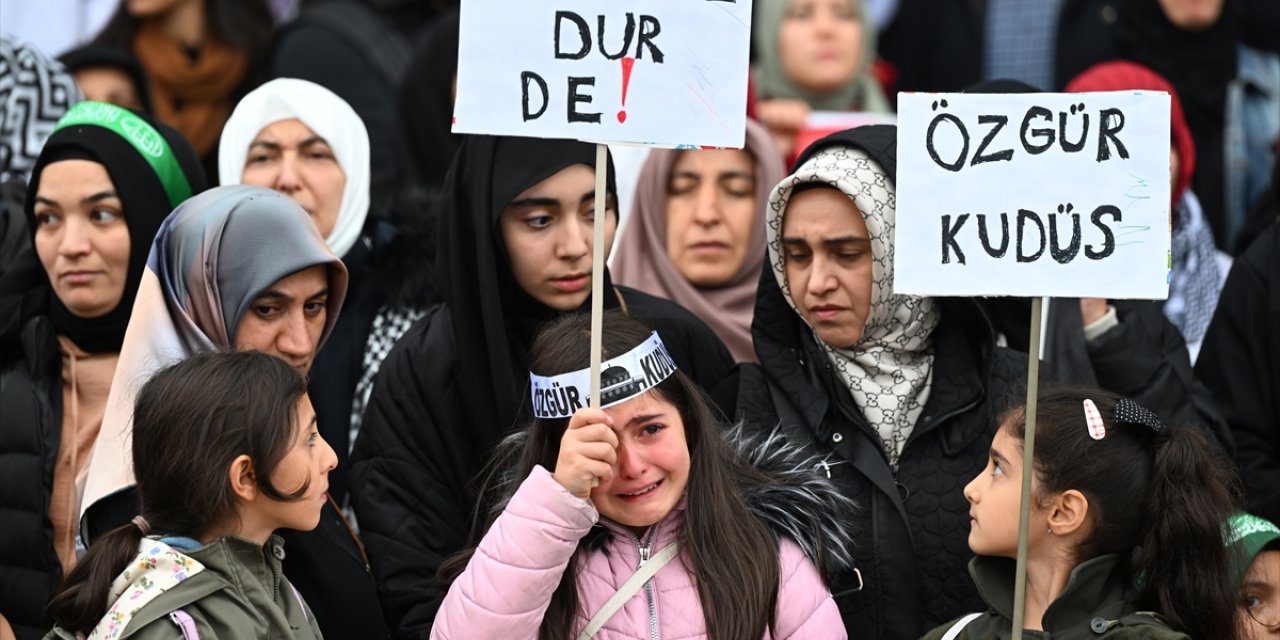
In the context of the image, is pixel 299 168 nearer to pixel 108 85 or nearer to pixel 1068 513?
pixel 108 85

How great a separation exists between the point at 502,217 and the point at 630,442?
3.38ft

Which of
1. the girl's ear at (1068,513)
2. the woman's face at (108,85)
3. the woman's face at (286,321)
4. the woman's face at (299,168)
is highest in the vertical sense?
the woman's face at (108,85)

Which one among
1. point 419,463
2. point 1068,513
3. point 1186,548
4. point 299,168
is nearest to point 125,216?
point 299,168

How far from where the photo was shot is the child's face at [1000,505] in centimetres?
398

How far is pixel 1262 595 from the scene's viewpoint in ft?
14.2

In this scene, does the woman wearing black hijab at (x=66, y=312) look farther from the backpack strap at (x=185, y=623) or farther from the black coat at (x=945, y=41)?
the black coat at (x=945, y=41)

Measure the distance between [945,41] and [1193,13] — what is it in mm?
1444

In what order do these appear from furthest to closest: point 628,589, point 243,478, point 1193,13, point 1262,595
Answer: point 1193,13 → point 1262,595 → point 628,589 → point 243,478

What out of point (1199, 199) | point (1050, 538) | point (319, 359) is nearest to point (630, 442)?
point (1050, 538)

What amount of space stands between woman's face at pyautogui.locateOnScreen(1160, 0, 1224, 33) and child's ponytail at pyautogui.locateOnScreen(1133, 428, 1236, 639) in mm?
3749

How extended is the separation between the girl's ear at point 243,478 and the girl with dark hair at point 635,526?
0.49 m

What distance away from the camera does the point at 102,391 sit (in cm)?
482

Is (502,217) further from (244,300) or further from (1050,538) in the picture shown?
(1050,538)

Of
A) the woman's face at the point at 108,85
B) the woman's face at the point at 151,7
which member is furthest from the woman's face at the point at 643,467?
the woman's face at the point at 151,7
